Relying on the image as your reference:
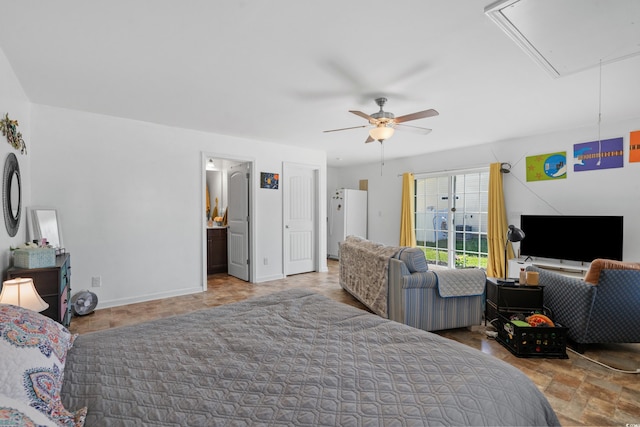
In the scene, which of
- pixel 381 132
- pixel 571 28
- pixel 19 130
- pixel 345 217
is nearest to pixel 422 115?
pixel 381 132

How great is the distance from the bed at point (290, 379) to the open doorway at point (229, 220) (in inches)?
135

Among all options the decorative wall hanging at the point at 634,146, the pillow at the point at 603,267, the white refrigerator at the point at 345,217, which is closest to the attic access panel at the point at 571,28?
the pillow at the point at 603,267

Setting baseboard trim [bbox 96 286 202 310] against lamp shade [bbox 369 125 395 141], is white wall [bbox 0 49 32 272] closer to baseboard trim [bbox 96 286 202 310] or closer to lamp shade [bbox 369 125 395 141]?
baseboard trim [bbox 96 286 202 310]

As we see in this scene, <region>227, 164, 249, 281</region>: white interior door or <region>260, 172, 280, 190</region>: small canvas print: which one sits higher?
<region>260, 172, 280, 190</region>: small canvas print

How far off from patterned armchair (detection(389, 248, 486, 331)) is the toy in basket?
122 inches

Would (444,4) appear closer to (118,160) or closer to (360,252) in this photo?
(360,252)

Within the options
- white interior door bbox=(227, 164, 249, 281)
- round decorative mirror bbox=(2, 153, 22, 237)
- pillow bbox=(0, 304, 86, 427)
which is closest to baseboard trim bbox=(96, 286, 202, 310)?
white interior door bbox=(227, 164, 249, 281)

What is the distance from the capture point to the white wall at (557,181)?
384 cm

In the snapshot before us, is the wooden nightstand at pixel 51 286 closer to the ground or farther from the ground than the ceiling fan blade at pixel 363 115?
closer to the ground

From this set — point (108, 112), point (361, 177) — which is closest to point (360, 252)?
point (108, 112)

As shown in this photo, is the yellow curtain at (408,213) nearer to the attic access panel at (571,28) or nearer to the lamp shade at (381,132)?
the lamp shade at (381,132)

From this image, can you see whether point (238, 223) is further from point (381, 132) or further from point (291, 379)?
point (291, 379)

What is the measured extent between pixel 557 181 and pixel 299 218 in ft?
13.6

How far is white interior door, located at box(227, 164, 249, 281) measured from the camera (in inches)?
205
